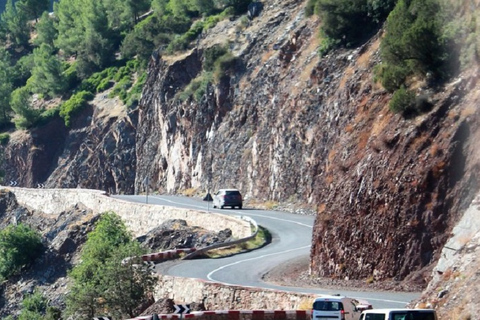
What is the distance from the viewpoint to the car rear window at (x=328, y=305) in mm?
26500

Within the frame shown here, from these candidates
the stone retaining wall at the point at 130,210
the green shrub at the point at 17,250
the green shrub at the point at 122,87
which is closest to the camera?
the stone retaining wall at the point at 130,210

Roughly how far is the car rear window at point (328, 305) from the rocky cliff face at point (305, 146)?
6.10 m

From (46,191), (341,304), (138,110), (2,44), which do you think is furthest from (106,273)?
(2,44)

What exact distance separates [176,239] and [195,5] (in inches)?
1943

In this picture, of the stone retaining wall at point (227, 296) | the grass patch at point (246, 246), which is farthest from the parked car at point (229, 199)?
the stone retaining wall at point (227, 296)

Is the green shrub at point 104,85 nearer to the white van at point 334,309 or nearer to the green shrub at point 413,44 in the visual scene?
the green shrub at point 413,44

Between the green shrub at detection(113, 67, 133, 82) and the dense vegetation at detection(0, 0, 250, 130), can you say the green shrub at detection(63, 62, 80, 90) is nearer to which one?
the dense vegetation at detection(0, 0, 250, 130)

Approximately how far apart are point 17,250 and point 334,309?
4710cm

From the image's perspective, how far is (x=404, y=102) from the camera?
3612 cm

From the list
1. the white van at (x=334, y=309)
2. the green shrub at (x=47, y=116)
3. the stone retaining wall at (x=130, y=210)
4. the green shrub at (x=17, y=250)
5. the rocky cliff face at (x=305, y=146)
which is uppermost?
the green shrub at (x=47, y=116)

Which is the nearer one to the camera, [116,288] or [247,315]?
[247,315]

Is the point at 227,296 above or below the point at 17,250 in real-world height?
above

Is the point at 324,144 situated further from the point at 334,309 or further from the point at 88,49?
the point at 88,49

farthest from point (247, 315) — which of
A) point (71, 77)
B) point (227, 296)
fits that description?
point (71, 77)
